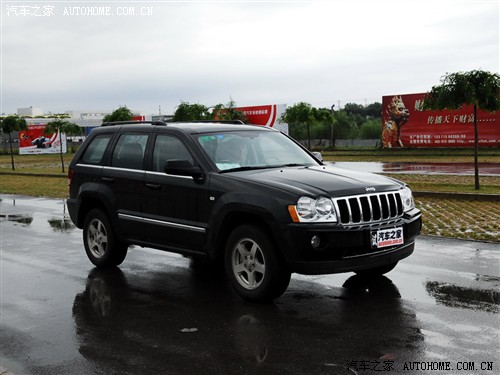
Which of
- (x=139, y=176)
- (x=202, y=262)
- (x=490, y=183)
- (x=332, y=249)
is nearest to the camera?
(x=332, y=249)

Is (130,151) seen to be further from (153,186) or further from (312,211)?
(312,211)

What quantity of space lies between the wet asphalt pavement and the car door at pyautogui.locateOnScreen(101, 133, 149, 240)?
0.68m

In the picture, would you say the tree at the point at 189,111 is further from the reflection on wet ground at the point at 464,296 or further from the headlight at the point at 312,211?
the headlight at the point at 312,211

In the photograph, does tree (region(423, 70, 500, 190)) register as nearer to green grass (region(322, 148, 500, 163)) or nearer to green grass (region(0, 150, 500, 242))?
green grass (region(0, 150, 500, 242))

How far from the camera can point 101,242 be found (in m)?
8.44

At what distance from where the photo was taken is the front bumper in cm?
600

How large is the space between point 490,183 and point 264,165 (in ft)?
48.2

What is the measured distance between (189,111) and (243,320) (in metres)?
33.6

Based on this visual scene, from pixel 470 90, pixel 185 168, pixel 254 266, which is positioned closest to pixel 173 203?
pixel 185 168

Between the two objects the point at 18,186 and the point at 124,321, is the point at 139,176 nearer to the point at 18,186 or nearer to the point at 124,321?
the point at 124,321

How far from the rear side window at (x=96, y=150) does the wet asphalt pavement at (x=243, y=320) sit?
1.42 m

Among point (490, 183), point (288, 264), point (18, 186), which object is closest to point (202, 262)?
point (288, 264)

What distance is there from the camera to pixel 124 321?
20.0ft

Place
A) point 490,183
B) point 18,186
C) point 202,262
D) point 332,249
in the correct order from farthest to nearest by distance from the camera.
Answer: point 18,186 < point 490,183 < point 202,262 < point 332,249
